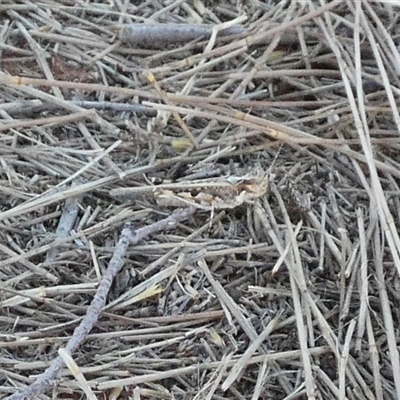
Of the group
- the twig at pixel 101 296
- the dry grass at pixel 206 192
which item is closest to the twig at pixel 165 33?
the dry grass at pixel 206 192

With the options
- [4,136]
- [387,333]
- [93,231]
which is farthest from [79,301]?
[387,333]

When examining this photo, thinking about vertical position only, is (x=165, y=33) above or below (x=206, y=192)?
above

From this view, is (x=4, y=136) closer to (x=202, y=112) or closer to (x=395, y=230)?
(x=202, y=112)

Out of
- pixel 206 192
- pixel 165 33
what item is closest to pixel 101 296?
pixel 206 192

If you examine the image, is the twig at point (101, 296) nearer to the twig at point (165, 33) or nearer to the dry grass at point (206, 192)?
the dry grass at point (206, 192)

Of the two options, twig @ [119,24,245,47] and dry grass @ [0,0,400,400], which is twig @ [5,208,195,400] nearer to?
dry grass @ [0,0,400,400]

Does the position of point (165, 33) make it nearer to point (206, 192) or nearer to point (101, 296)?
point (206, 192)
